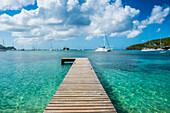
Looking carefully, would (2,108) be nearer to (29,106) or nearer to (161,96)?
(29,106)

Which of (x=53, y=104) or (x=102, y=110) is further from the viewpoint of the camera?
(x=53, y=104)

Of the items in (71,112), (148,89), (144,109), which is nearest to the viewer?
(71,112)

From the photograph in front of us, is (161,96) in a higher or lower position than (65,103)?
lower

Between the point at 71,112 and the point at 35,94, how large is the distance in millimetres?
5351

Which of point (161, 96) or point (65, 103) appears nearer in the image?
point (65, 103)

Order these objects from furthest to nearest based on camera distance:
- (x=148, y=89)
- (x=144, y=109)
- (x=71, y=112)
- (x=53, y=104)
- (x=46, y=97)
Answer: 1. (x=148, y=89)
2. (x=46, y=97)
3. (x=144, y=109)
4. (x=53, y=104)
5. (x=71, y=112)

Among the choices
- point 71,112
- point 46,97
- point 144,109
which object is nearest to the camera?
point 71,112

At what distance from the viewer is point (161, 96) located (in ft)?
24.1

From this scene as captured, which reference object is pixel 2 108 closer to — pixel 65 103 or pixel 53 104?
pixel 53 104

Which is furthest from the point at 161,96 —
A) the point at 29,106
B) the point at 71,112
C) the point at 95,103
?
the point at 29,106

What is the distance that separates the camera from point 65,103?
4133 mm

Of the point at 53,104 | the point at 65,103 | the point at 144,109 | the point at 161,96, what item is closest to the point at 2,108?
the point at 53,104

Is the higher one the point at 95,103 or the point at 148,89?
the point at 95,103

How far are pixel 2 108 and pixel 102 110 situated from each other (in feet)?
19.8
